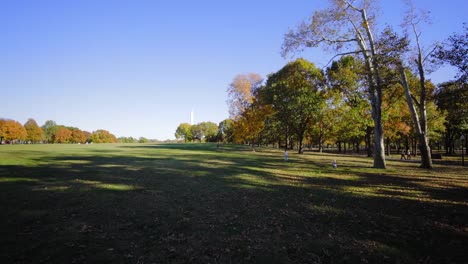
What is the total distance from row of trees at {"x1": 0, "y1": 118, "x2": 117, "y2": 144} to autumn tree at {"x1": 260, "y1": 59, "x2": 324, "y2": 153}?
117 meters

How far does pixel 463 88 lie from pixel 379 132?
6014 millimetres

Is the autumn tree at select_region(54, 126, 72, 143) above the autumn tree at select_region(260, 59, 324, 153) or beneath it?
beneath

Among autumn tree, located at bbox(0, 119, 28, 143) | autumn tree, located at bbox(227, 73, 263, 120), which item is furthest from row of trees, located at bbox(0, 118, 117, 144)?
autumn tree, located at bbox(227, 73, 263, 120)

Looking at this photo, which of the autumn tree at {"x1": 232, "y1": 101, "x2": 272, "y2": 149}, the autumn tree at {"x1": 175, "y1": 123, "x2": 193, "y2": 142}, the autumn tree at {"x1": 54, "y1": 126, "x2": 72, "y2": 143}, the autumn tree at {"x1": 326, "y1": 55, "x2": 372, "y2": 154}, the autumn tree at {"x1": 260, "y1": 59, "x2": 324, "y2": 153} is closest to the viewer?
the autumn tree at {"x1": 326, "y1": 55, "x2": 372, "y2": 154}

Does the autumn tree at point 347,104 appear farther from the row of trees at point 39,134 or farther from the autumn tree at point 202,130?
the row of trees at point 39,134

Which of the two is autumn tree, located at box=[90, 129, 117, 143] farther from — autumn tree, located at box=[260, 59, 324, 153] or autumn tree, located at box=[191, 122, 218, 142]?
autumn tree, located at box=[260, 59, 324, 153]

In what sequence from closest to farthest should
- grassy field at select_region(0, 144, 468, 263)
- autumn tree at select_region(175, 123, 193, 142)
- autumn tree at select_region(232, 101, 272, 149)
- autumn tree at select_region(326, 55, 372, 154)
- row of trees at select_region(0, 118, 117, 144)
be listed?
1. grassy field at select_region(0, 144, 468, 263)
2. autumn tree at select_region(326, 55, 372, 154)
3. autumn tree at select_region(232, 101, 272, 149)
4. row of trees at select_region(0, 118, 117, 144)
5. autumn tree at select_region(175, 123, 193, 142)

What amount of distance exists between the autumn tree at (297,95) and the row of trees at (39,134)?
117m

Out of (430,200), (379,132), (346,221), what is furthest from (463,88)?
(346,221)

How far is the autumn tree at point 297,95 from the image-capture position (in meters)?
39.6

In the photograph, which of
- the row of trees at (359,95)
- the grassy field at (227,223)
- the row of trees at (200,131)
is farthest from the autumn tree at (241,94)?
the row of trees at (200,131)

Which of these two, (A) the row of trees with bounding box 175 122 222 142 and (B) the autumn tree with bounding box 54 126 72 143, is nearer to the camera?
(B) the autumn tree with bounding box 54 126 72 143

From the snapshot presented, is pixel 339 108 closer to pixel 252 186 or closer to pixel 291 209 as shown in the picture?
pixel 252 186

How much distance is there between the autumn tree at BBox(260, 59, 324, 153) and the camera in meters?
39.6
